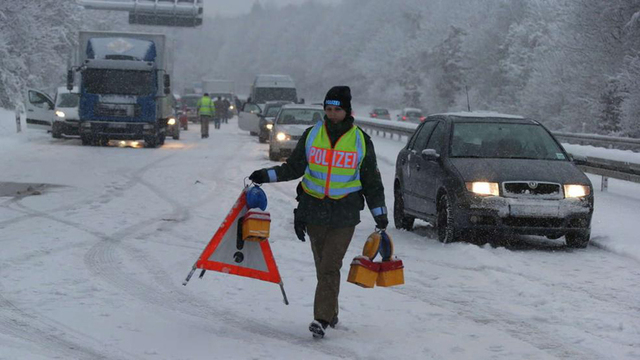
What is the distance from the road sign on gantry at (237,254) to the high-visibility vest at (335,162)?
66cm

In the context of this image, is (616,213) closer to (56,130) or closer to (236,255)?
(236,255)

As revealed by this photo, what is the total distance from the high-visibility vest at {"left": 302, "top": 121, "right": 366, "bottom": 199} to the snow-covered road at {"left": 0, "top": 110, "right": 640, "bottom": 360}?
1.01 m

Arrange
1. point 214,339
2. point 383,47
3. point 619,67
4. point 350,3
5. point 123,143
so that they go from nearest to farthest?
point 214,339
point 123,143
point 619,67
point 383,47
point 350,3

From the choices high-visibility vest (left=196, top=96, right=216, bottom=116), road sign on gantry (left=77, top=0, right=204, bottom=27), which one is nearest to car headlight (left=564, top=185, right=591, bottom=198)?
high-visibility vest (left=196, top=96, right=216, bottom=116)

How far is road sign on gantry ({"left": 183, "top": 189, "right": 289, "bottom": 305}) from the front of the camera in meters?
7.80

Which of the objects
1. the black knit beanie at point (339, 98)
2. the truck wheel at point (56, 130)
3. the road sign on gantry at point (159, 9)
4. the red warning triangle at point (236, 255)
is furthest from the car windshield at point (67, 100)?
the black knit beanie at point (339, 98)

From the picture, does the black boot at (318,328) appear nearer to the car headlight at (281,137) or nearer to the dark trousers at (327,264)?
the dark trousers at (327,264)

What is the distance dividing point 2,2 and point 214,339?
45.9 meters

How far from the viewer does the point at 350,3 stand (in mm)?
161125

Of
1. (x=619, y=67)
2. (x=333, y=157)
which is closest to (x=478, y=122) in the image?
(x=333, y=157)

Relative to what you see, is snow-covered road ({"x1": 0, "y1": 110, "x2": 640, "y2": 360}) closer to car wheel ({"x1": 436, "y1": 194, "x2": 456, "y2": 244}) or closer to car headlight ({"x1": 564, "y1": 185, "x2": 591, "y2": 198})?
car wheel ({"x1": 436, "y1": 194, "x2": 456, "y2": 244})

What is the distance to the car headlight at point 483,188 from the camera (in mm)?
12047

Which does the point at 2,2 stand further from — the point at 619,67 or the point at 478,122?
the point at 478,122

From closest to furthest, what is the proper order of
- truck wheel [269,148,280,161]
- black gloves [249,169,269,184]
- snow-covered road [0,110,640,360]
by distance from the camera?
snow-covered road [0,110,640,360]
black gloves [249,169,269,184]
truck wheel [269,148,280,161]
